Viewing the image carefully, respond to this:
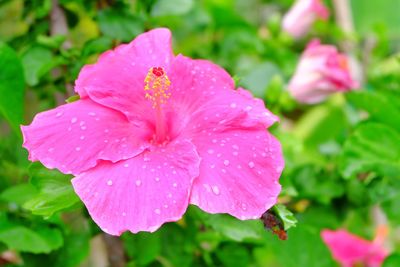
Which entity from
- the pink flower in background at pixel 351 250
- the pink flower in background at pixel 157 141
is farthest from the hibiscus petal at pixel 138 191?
the pink flower in background at pixel 351 250

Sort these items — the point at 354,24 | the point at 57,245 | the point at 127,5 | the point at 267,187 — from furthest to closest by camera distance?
1. the point at 354,24
2. the point at 127,5
3. the point at 57,245
4. the point at 267,187

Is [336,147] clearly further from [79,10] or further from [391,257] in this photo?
[79,10]

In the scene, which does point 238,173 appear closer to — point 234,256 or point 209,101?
point 209,101

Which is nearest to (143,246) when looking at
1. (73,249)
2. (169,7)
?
(73,249)

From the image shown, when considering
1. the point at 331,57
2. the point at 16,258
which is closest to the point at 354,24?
the point at 331,57

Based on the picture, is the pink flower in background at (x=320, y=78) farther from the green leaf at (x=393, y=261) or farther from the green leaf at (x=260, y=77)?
the green leaf at (x=393, y=261)

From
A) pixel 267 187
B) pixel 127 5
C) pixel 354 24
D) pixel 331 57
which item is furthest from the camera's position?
pixel 354 24
